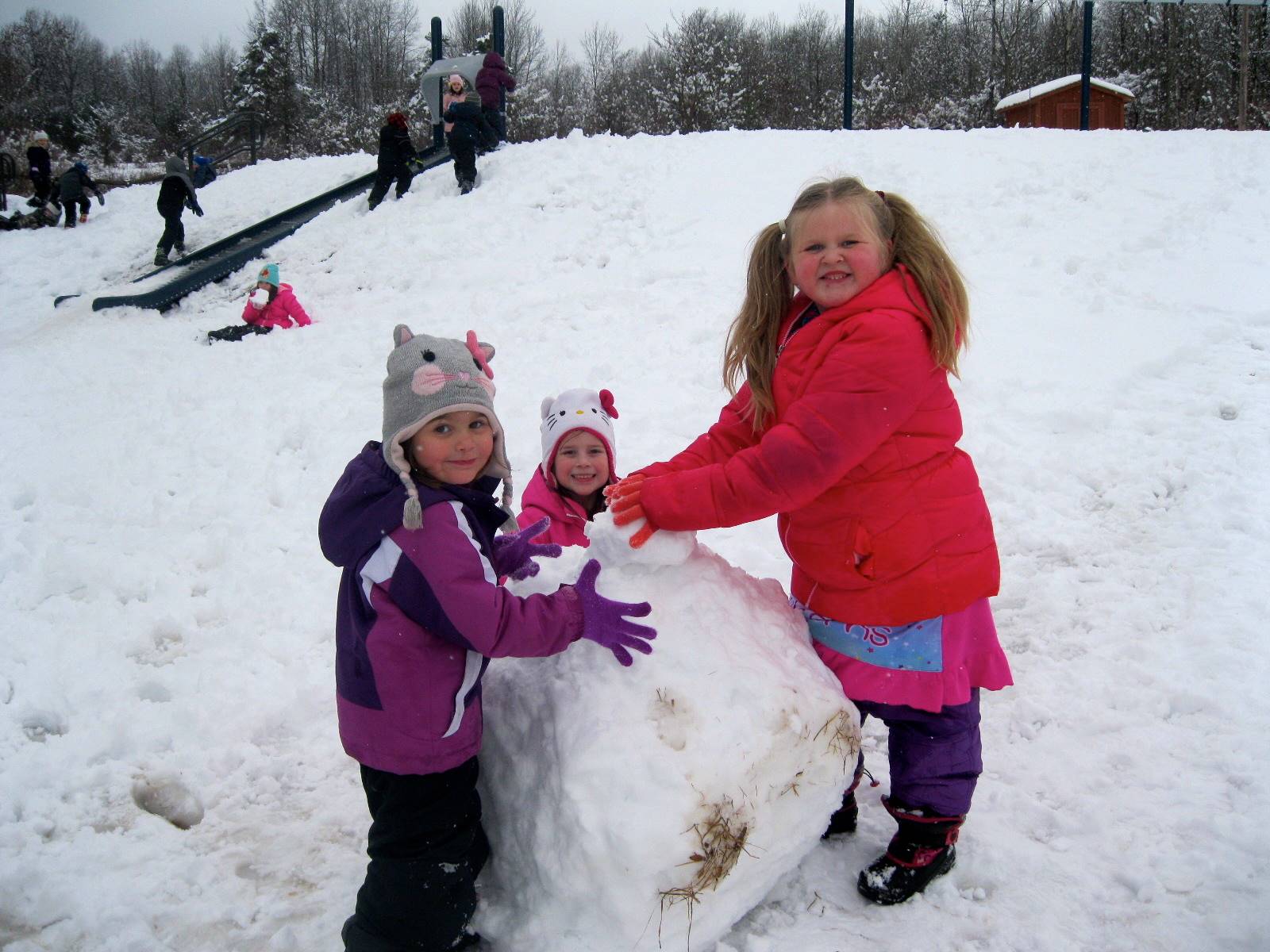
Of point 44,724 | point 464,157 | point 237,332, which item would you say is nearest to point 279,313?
point 237,332

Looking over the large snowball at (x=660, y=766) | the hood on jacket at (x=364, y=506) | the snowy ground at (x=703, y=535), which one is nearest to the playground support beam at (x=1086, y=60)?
the snowy ground at (x=703, y=535)

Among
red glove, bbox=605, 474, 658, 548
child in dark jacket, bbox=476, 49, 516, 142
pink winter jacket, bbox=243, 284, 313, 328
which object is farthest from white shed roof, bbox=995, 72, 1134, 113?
red glove, bbox=605, 474, 658, 548

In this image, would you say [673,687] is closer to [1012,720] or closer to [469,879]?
[469,879]

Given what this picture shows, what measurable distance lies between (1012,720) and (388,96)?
44.2 meters

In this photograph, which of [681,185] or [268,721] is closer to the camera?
[268,721]

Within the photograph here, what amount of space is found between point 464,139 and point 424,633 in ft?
32.7

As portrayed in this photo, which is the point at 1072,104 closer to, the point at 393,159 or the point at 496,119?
the point at 496,119

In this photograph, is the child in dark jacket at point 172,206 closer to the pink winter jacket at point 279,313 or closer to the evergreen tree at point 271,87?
the pink winter jacket at point 279,313

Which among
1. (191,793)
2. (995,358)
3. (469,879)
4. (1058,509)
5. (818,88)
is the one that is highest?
(818,88)

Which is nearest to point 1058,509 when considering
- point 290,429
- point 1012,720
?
point 1012,720

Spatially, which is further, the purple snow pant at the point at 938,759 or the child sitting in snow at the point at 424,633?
the purple snow pant at the point at 938,759

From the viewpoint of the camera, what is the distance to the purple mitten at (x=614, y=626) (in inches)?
81.4

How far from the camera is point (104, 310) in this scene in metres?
9.65

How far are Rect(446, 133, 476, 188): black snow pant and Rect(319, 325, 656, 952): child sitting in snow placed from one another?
948 centimetres
